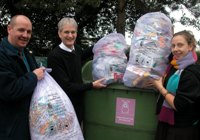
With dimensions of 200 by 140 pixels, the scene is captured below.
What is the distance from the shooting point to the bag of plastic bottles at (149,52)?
10.5ft

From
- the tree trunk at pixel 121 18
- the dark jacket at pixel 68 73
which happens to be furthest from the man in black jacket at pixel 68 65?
the tree trunk at pixel 121 18

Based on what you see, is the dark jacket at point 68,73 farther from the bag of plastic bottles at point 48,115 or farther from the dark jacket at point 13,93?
the dark jacket at point 13,93

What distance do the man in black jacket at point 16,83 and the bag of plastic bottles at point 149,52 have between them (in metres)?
0.83

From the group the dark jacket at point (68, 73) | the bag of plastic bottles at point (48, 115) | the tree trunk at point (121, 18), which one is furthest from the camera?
the tree trunk at point (121, 18)

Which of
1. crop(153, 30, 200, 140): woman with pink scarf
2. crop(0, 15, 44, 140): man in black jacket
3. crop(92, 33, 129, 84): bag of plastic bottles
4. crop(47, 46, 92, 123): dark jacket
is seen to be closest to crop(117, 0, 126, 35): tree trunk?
crop(92, 33, 129, 84): bag of plastic bottles

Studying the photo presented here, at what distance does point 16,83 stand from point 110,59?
1.06m

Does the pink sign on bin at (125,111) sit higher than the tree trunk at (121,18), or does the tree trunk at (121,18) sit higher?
the tree trunk at (121,18)

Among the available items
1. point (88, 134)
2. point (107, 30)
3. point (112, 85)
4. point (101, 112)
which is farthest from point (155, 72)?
point (107, 30)

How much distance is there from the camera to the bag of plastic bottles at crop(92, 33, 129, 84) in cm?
343

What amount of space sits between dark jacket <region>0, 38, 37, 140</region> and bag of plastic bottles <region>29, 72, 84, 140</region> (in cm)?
6

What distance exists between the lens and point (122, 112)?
11.3 feet

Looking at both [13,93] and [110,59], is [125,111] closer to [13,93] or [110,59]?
[110,59]

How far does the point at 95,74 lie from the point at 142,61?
1.87 feet

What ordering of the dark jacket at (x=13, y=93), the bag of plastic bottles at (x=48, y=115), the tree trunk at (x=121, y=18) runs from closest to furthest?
the dark jacket at (x=13, y=93), the bag of plastic bottles at (x=48, y=115), the tree trunk at (x=121, y=18)
